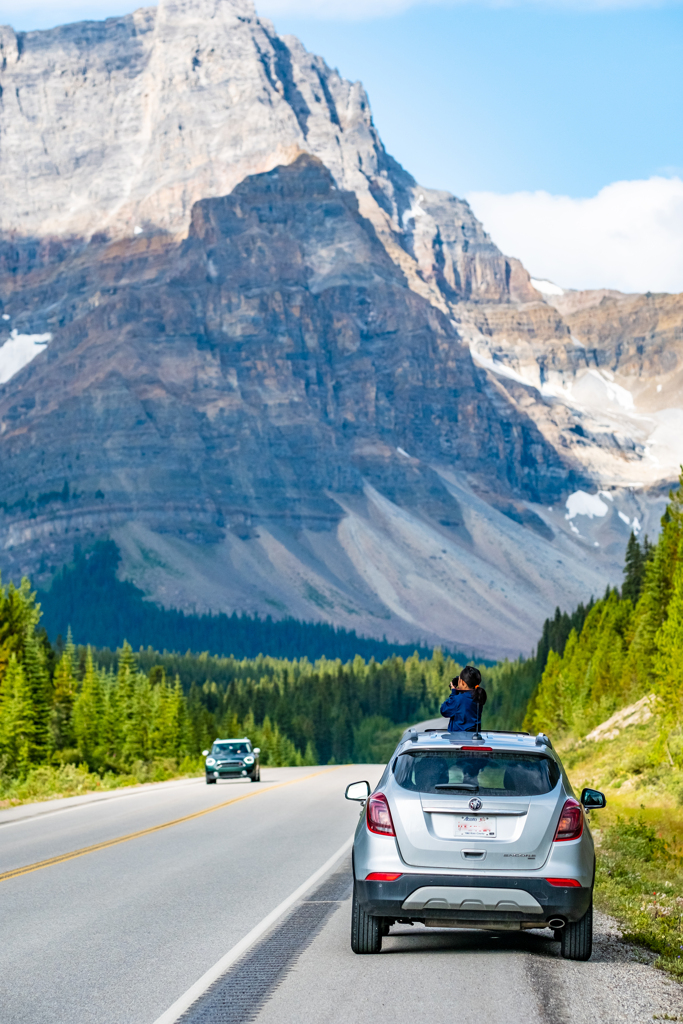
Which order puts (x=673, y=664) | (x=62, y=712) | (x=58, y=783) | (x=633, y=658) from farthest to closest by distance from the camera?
(x=633, y=658) < (x=62, y=712) < (x=58, y=783) < (x=673, y=664)

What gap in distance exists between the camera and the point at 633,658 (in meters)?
61.5

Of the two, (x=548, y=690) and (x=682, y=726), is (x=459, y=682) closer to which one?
(x=682, y=726)

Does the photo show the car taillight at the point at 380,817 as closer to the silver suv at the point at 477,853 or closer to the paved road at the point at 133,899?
the silver suv at the point at 477,853

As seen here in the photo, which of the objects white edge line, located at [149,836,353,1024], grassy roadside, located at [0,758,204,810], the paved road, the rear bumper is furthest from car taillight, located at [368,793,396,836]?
grassy roadside, located at [0,758,204,810]

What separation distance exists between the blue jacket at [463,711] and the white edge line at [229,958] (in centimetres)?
251

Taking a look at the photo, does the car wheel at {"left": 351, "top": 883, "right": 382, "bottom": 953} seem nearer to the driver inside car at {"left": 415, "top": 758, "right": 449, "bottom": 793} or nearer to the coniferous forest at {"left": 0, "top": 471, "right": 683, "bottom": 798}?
the driver inside car at {"left": 415, "top": 758, "right": 449, "bottom": 793}

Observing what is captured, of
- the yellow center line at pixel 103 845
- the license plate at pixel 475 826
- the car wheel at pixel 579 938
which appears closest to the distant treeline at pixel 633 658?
the yellow center line at pixel 103 845

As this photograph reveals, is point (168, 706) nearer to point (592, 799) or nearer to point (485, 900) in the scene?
point (592, 799)

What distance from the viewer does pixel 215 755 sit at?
40.9 meters

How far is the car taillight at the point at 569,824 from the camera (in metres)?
9.68

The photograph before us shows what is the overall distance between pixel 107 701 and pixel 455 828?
55827mm

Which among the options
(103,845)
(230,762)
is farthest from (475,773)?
(230,762)

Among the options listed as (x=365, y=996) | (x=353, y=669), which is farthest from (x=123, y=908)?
(x=353, y=669)

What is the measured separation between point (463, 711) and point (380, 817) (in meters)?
3.79
